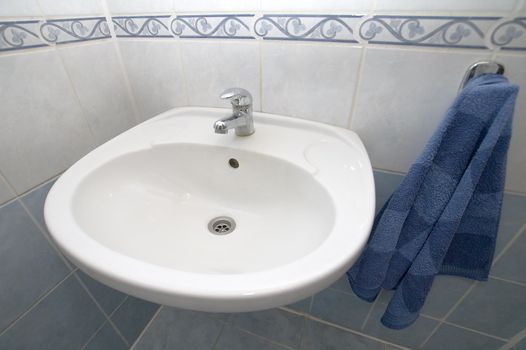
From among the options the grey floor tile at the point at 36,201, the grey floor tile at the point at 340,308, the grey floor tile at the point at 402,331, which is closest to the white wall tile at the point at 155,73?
the grey floor tile at the point at 36,201

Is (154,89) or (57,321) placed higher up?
(154,89)

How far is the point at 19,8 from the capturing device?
18.3 inches

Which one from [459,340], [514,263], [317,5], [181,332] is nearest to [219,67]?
[317,5]

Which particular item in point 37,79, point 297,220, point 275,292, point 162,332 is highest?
point 37,79

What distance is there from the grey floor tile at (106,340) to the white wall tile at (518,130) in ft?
3.74

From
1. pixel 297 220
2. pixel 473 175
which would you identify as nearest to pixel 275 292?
pixel 297 220

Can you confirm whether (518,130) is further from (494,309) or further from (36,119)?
(36,119)

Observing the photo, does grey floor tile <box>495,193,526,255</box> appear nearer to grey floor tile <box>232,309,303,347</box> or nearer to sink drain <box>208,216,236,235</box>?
sink drain <box>208,216,236,235</box>

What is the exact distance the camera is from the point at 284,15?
50 centimetres

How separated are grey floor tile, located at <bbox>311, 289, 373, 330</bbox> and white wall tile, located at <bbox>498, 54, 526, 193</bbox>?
554 mm

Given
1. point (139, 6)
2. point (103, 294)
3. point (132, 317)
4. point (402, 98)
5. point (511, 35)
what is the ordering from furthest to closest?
point (132, 317), point (103, 294), point (139, 6), point (402, 98), point (511, 35)

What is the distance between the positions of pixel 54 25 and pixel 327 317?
1190 millimetres

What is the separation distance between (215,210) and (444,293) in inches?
26.6

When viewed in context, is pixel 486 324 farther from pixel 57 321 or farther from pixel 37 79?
pixel 37 79
